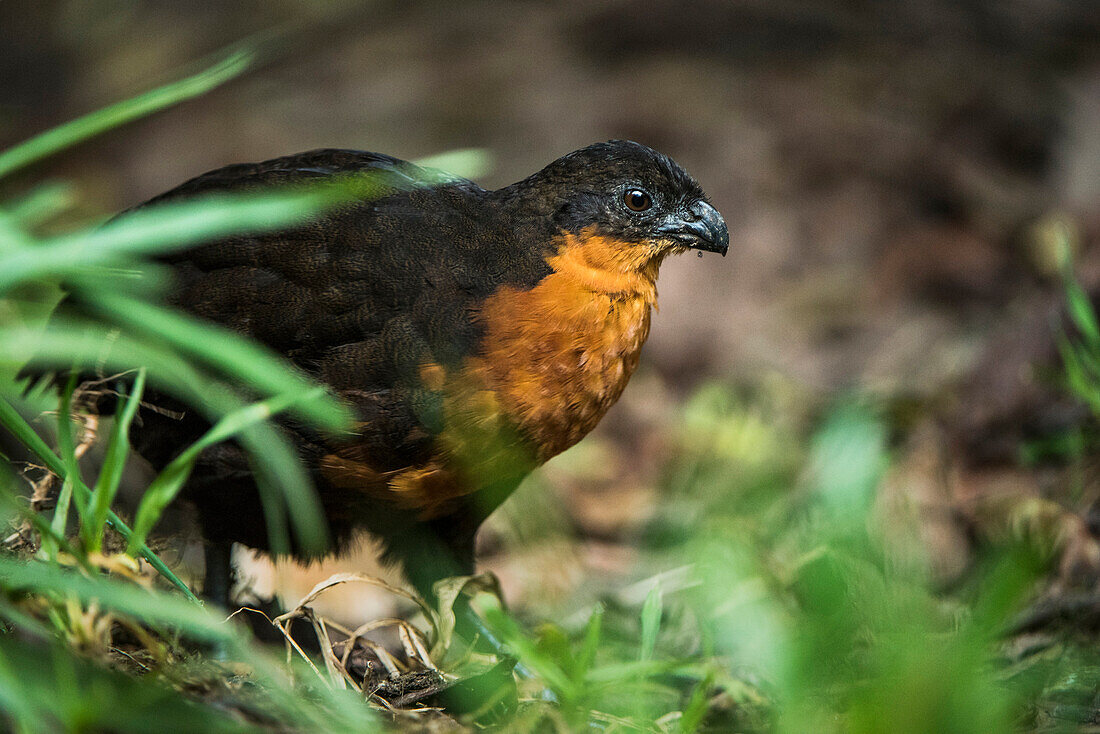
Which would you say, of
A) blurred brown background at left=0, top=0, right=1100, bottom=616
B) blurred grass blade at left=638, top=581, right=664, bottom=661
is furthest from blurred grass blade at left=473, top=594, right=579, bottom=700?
blurred brown background at left=0, top=0, right=1100, bottom=616

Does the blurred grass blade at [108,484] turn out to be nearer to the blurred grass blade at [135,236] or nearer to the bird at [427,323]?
the blurred grass blade at [135,236]

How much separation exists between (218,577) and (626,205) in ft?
5.36

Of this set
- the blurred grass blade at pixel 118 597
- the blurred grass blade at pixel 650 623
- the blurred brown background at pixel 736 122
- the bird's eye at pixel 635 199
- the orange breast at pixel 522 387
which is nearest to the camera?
the blurred grass blade at pixel 118 597

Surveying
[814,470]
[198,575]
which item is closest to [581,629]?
[198,575]

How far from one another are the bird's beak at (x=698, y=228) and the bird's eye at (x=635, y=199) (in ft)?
0.29

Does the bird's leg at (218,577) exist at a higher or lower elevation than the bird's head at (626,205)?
lower

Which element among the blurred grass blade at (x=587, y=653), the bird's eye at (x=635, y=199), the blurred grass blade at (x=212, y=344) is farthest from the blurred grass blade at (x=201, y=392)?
the bird's eye at (x=635, y=199)

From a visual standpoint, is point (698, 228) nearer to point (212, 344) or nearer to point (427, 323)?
point (427, 323)

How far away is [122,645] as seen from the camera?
8.25ft

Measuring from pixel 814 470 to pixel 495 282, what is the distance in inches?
85.6

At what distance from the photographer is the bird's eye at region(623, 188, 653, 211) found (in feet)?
10.0

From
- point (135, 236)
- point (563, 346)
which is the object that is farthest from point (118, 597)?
point (563, 346)

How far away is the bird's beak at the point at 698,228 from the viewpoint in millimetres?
3095

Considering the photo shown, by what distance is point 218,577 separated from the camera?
10.1ft
